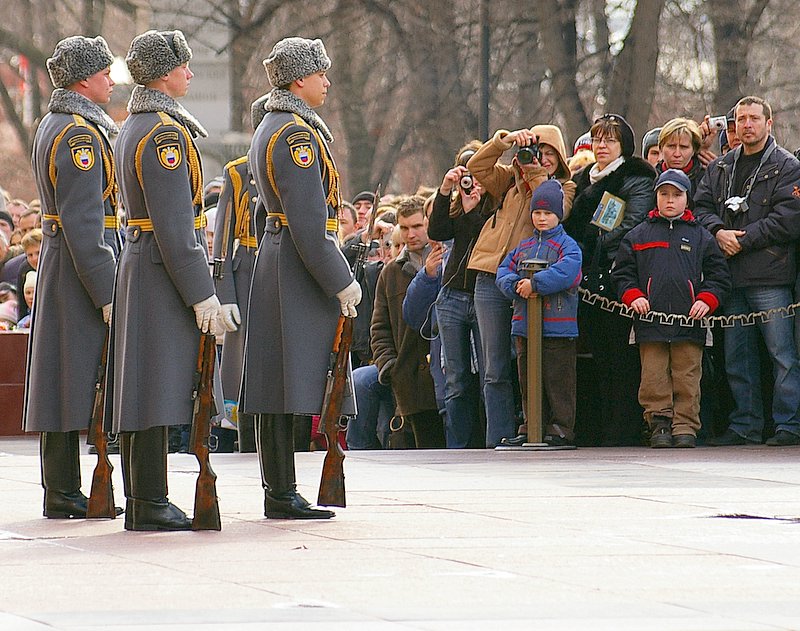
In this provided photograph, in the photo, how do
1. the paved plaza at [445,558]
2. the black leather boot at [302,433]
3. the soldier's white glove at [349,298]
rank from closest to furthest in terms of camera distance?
the paved plaza at [445,558] → the soldier's white glove at [349,298] → the black leather boot at [302,433]

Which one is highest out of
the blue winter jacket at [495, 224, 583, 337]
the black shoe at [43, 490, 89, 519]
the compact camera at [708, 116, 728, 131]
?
the compact camera at [708, 116, 728, 131]

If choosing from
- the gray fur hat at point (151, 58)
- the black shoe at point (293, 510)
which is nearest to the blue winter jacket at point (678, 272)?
the black shoe at point (293, 510)

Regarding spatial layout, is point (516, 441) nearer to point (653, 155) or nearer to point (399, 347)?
point (399, 347)

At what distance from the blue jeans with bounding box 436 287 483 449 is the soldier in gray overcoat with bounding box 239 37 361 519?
14.1 feet

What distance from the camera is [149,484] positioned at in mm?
8125

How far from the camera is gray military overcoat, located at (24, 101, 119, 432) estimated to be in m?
8.70

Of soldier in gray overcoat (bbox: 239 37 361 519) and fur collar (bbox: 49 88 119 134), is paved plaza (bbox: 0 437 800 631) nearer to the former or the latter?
soldier in gray overcoat (bbox: 239 37 361 519)

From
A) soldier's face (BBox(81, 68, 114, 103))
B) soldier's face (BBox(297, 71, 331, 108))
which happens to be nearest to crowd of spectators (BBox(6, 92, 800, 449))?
soldier's face (BBox(81, 68, 114, 103))

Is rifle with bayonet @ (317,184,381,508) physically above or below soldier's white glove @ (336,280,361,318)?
below

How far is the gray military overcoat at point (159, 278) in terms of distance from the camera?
26.2 feet

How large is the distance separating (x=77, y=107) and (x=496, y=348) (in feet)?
14.2

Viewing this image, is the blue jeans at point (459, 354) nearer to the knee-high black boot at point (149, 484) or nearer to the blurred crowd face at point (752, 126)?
the blurred crowd face at point (752, 126)

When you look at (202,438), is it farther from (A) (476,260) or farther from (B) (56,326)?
(A) (476,260)

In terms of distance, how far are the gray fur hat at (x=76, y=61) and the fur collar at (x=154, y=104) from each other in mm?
780
